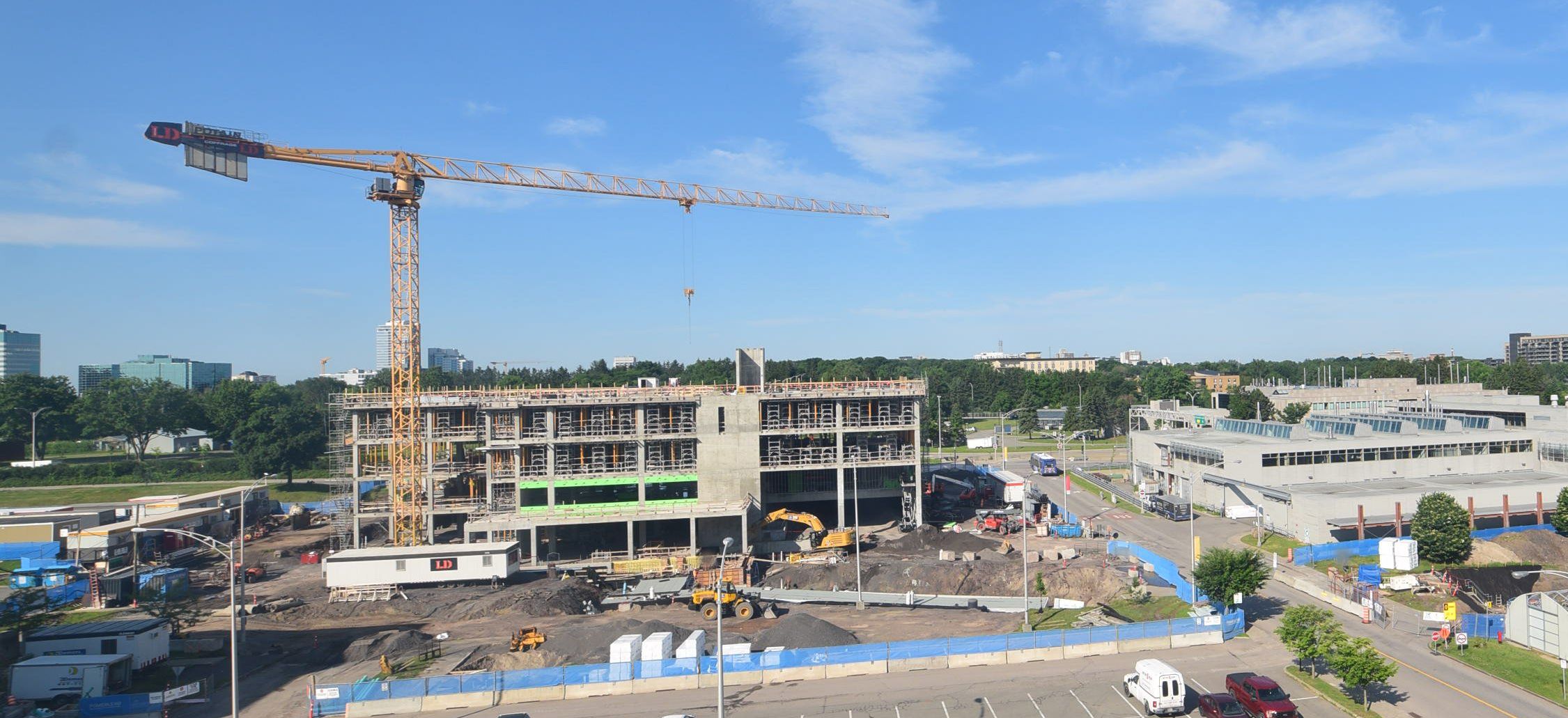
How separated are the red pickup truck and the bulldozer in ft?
105

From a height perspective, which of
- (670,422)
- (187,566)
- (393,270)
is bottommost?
(187,566)

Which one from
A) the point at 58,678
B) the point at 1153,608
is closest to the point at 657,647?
the point at 58,678

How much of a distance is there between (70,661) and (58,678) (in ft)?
2.74

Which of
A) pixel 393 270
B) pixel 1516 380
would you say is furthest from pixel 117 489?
pixel 1516 380

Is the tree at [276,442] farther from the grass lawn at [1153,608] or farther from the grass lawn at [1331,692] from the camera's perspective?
the grass lawn at [1331,692]

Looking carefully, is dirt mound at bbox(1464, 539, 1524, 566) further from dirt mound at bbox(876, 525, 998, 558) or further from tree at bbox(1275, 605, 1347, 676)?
dirt mound at bbox(876, 525, 998, 558)

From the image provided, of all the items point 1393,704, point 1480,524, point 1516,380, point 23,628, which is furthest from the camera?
point 1516,380

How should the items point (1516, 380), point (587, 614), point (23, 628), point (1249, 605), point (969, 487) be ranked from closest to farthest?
point (23, 628) → point (1249, 605) → point (587, 614) → point (969, 487) → point (1516, 380)

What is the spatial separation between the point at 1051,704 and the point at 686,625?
74.3 ft

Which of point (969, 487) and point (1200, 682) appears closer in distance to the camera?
point (1200, 682)

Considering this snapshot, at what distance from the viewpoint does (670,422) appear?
7244cm

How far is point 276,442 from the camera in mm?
112188

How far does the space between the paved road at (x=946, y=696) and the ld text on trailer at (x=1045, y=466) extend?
69812 millimetres

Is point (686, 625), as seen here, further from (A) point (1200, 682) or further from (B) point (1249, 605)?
(B) point (1249, 605)
